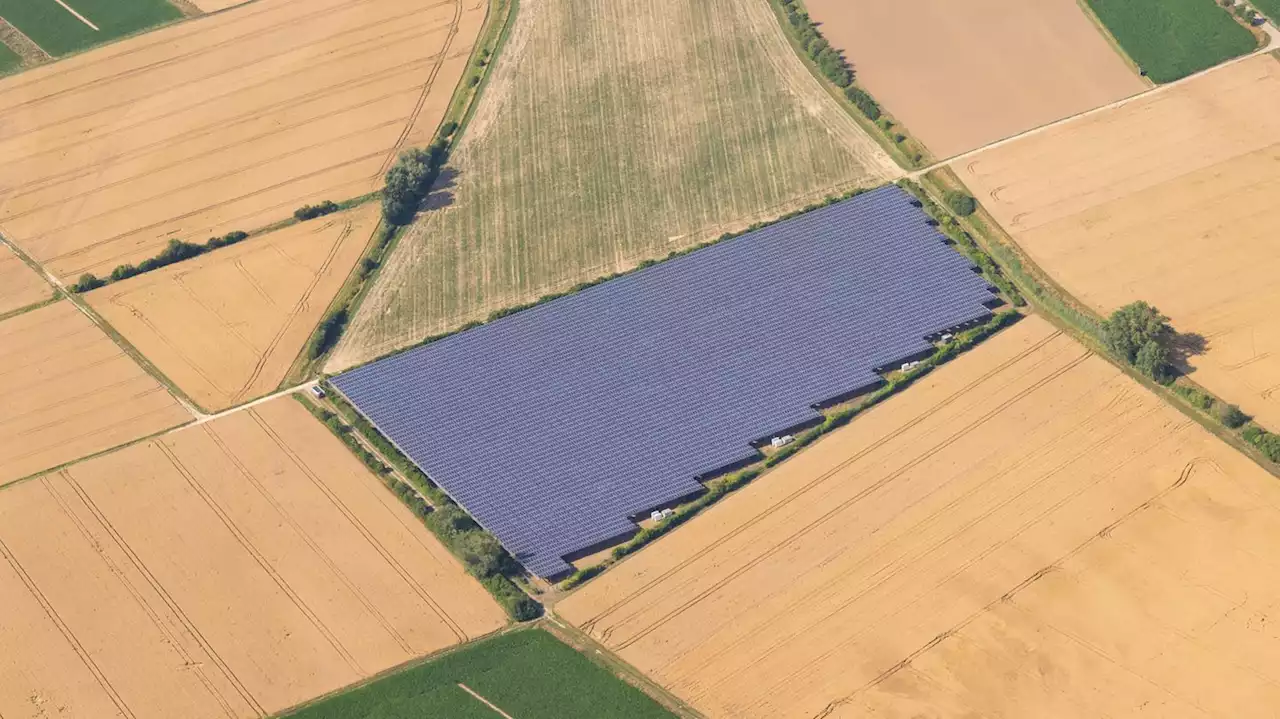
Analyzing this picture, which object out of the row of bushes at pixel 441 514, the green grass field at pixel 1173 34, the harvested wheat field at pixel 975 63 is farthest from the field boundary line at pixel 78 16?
the green grass field at pixel 1173 34

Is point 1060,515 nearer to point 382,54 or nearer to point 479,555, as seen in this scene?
point 479,555

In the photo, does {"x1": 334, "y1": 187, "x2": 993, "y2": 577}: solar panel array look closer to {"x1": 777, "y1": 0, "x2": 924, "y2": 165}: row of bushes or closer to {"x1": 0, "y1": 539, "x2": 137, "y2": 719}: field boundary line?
{"x1": 777, "y1": 0, "x2": 924, "y2": 165}: row of bushes

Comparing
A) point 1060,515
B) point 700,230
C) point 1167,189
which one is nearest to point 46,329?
point 700,230

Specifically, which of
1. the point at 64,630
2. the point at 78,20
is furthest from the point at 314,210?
the point at 78,20

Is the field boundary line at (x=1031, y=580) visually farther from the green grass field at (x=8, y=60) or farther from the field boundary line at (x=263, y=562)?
the green grass field at (x=8, y=60)

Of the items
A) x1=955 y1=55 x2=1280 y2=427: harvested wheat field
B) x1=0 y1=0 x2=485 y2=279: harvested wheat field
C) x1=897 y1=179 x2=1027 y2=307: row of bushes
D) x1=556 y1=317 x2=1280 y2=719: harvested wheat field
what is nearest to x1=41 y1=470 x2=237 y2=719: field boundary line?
x1=556 y1=317 x2=1280 y2=719: harvested wheat field
